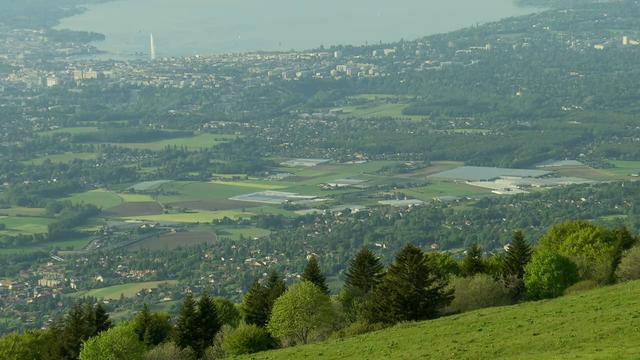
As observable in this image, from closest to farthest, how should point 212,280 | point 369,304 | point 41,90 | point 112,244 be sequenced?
point 369,304 → point 212,280 → point 112,244 → point 41,90

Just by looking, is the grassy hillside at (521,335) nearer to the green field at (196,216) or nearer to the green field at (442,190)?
the green field at (196,216)

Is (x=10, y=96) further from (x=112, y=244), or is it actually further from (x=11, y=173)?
(x=112, y=244)

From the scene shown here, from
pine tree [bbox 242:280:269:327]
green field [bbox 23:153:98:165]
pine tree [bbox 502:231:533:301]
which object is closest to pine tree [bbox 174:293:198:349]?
pine tree [bbox 242:280:269:327]

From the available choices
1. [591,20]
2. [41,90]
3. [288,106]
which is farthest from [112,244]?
[591,20]

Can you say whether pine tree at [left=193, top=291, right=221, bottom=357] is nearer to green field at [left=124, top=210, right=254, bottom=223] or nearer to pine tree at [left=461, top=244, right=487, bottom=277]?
pine tree at [left=461, top=244, right=487, bottom=277]

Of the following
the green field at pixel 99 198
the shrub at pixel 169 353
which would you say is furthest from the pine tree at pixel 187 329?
the green field at pixel 99 198

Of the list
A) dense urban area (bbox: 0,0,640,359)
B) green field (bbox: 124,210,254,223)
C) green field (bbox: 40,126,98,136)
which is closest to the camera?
dense urban area (bbox: 0,0,640,359)

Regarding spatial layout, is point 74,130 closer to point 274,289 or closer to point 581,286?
point 274,289
